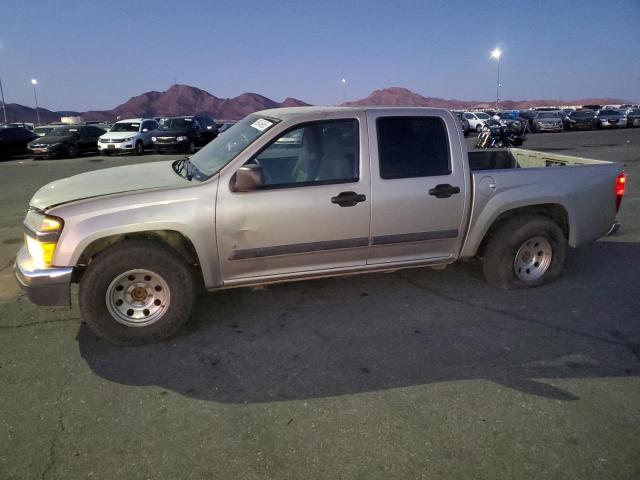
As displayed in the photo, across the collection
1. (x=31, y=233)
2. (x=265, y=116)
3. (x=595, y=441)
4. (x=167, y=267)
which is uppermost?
(x=265, y=116)

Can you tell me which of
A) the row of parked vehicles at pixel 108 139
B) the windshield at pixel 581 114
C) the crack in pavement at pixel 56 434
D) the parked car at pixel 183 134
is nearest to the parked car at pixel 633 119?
the windshield at pixel 581 114

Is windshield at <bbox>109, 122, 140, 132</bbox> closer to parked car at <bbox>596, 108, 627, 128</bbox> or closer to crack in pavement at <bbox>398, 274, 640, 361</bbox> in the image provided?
crack in pavement at <bbox>398, 274, 640, 361</bbox>

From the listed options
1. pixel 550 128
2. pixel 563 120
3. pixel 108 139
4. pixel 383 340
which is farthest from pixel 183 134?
pixel 563 120

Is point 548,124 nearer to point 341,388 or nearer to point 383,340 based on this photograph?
point 383,340

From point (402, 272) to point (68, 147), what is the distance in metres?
19.9

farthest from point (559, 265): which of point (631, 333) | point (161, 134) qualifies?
point (161, 134)

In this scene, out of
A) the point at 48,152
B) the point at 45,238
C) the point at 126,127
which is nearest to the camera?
the point at 45,238

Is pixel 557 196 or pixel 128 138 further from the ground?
pixel 128 138

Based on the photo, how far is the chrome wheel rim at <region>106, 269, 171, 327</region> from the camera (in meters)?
3.65

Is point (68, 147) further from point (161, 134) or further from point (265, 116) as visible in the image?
point (265, 116)

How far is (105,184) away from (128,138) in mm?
18827

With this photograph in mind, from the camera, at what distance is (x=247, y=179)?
3.64 metres

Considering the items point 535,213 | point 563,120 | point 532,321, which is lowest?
point 532,321

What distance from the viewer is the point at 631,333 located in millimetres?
3857
